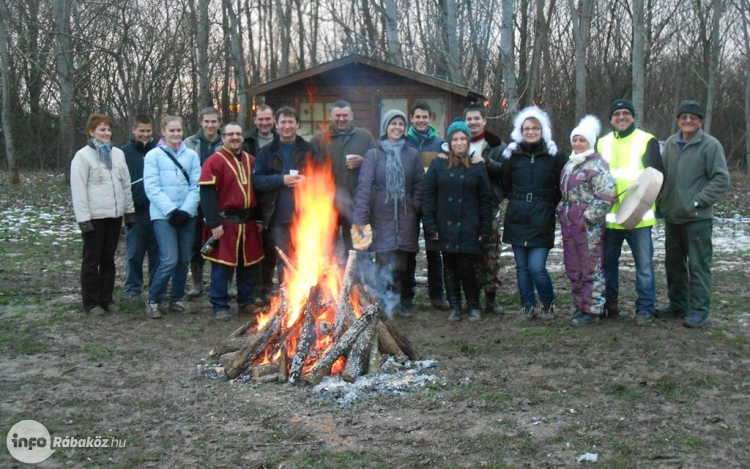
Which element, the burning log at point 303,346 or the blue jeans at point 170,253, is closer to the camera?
the burning log at point 303,346

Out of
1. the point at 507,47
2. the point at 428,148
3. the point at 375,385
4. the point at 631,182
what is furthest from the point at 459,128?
the point at 507,47

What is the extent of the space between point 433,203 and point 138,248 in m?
3.42

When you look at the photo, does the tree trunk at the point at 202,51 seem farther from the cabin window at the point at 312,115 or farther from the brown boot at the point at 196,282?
the brown boot at the point at 196,282

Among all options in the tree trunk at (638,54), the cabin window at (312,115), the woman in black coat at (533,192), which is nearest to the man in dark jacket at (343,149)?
the woman in black coat at (533,192)

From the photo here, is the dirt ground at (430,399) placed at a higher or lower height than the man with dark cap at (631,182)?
lower

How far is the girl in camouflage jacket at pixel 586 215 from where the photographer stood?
684cm

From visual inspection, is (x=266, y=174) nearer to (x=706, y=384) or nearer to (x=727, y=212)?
(x=706, y=384)

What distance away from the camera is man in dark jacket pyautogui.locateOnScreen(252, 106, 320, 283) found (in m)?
7.36

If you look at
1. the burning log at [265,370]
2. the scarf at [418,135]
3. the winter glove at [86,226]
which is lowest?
the burning log at [265,370]

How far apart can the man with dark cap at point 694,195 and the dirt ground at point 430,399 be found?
0.36 meters

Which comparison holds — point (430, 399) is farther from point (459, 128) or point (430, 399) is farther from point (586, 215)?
point (459, 128)

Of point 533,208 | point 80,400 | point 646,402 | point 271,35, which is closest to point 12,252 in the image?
point 80,400

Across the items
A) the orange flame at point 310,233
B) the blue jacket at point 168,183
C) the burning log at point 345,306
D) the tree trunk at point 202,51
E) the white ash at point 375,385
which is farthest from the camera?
the tree trunk at point 202,51

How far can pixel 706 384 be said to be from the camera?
5.20 m
